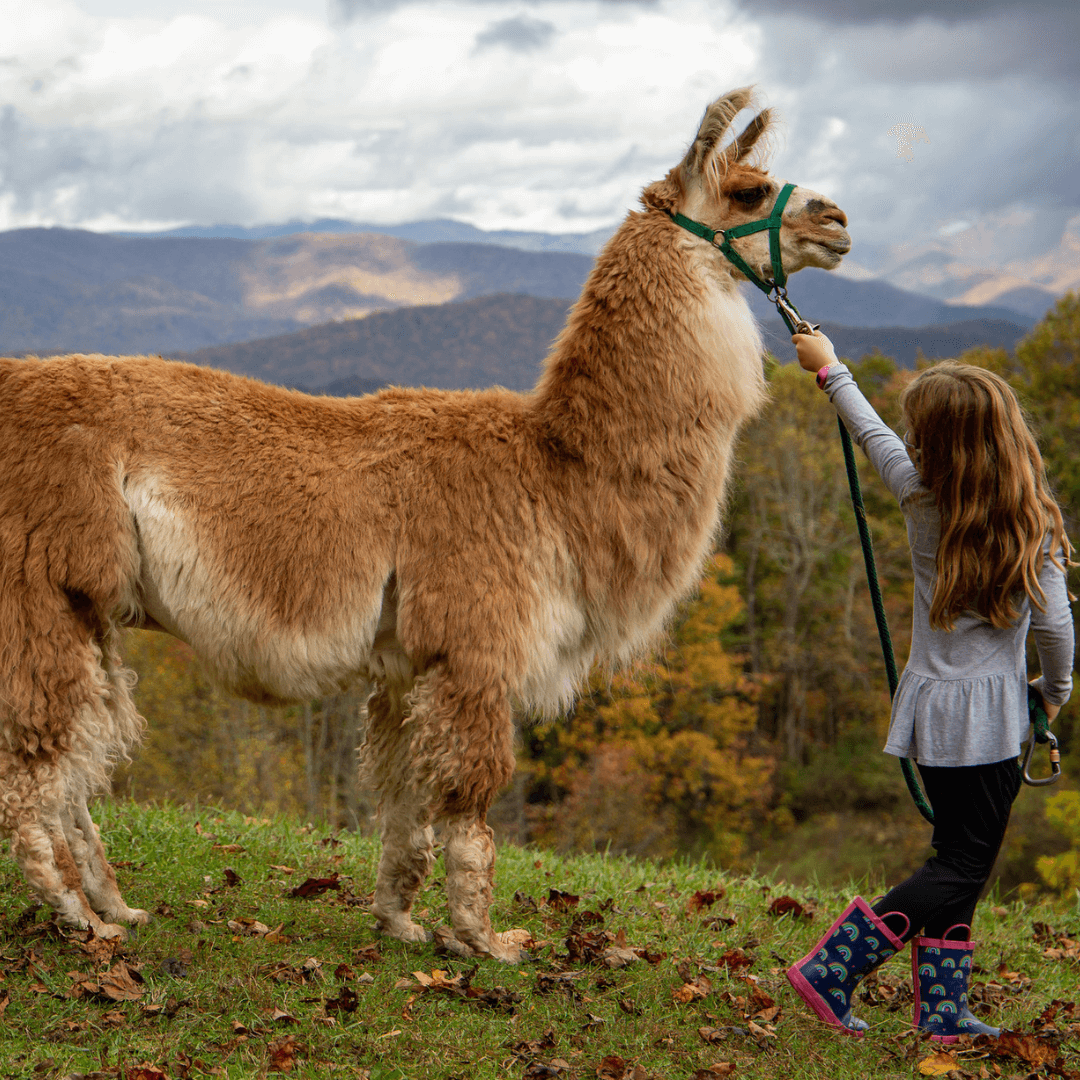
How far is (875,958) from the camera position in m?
3.21

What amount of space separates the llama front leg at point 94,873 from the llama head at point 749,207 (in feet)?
10.1

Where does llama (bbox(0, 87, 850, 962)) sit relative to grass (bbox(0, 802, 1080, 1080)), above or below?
above

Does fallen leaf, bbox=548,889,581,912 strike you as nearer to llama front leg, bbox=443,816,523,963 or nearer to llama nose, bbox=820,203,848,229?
llama front leg, bbox=443,816,523,963

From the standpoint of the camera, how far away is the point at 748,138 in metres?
3.85

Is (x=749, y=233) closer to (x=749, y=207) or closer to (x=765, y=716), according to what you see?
(x=749, y=207)

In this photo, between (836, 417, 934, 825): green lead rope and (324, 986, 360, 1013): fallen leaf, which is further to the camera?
(836, 417, 934, 825): green lead rope

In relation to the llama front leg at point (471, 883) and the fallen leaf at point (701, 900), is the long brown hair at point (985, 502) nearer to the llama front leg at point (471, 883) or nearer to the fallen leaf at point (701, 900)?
the llama front leg at point (471, 883)

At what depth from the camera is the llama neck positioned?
3643 millimetres

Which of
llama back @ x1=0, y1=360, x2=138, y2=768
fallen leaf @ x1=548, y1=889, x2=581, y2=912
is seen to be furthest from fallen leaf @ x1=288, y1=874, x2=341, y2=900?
llama back @ x1=0, y1=360, x2=138, y2=768

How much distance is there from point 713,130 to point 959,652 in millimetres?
2024

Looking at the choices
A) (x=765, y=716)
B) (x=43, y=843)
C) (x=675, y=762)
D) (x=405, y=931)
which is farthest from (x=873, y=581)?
(x=765, y=716)

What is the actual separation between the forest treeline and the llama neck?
18.0 m

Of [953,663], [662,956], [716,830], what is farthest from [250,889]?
[716,830]

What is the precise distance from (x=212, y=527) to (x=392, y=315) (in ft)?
414
